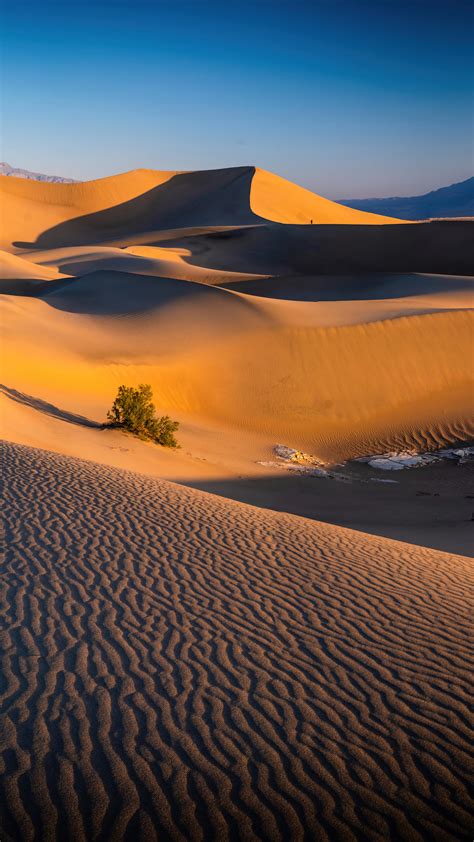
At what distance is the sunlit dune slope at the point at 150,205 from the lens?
6228cm

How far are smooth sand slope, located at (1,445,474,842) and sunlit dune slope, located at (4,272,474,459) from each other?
9942 mm

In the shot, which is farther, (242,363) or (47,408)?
(242,363)

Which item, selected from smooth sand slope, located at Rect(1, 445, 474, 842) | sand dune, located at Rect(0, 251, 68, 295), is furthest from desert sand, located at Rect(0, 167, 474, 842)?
sand dune, located at Rect(0, 251, 68, 295)

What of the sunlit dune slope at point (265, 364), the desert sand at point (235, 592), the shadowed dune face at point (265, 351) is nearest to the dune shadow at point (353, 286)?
the shadowed dune face at point (265, 351)

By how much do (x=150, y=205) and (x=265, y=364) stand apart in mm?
55036

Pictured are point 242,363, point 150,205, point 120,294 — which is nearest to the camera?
point 242,363

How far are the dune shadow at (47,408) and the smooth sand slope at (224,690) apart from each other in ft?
25.0

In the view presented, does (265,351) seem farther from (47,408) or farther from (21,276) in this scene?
(21,276)

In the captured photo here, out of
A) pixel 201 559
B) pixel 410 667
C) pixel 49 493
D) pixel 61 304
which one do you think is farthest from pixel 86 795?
pixel 61 304

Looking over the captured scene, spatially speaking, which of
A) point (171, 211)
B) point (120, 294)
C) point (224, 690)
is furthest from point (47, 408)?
point (171, 211)

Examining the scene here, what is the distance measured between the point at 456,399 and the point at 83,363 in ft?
31.0

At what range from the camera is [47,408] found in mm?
14711

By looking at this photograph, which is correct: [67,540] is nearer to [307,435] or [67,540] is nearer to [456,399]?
[307,435]

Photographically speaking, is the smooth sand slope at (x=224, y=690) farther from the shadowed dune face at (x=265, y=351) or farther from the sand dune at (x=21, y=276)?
the sand dune at (x=21, y=276)
